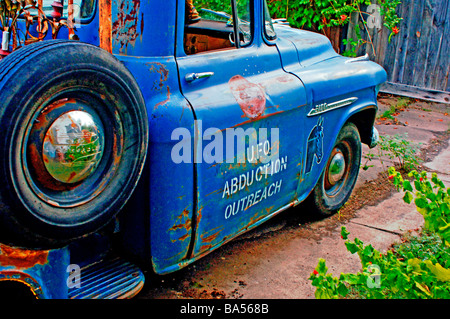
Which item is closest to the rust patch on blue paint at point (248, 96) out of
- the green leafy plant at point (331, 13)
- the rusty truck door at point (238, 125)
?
the rusty truck door at point (238, 125)

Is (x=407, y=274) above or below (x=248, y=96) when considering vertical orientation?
below

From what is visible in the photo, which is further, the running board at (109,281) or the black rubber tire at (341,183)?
the black rubber tire at (341,183)

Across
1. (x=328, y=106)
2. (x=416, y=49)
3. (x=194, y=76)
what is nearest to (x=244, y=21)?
(x=194, y=76)

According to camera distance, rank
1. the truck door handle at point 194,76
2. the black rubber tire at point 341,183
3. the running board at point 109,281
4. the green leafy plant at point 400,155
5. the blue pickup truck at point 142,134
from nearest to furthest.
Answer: the blue pickup truck at point 142,134
the running board at point 109,281
the truck door handle at point 194,76
the black rubber tire at point 341,183
the green leafy plant at point 400,155

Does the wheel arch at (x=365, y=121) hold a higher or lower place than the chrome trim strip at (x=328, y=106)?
lower

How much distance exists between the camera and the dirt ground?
279cm

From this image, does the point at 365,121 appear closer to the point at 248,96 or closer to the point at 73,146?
the point at 248,96

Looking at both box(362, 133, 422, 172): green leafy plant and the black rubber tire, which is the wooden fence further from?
the black rubber tire

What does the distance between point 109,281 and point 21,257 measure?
0.53 metres

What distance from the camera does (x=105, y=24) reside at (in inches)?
88.8

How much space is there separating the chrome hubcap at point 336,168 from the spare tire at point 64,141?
216cm

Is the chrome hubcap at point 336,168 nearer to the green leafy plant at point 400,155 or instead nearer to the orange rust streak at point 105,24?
the green leafy plant at point 400,155

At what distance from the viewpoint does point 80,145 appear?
1.82 metres

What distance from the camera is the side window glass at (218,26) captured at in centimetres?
272
